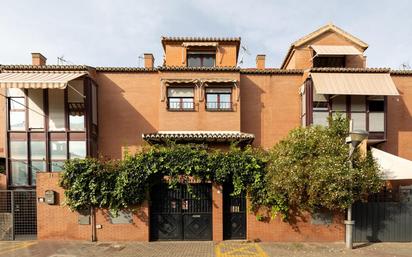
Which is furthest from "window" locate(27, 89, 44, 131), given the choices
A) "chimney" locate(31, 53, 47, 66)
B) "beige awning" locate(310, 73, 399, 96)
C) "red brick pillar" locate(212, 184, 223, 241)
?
"beige awning" locate(310, 73, 399, 96)

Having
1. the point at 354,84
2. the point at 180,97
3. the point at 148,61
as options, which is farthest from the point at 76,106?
the point at 354,84

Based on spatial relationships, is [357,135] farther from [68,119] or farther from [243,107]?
[68,119]

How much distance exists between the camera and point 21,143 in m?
14.3

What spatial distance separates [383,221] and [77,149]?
15.1 meters

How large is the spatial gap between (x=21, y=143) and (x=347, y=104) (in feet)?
60.0

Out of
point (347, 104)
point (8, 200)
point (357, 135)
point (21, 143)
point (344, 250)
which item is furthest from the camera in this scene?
point (347, 104)

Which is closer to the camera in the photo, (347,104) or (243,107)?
(347,104)

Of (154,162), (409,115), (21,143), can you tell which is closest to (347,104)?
(409,115)

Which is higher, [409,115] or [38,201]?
[409,115]

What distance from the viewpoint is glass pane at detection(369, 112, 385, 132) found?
598 inches

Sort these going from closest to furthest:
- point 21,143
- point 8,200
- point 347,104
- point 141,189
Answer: point 141,189 < point 8,200 < point 21,143 < point 347,104

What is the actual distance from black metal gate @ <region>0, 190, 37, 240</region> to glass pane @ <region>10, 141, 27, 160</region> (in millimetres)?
2191

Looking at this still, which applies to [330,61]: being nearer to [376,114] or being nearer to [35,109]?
[376,114]

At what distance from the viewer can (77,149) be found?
1441 cm
